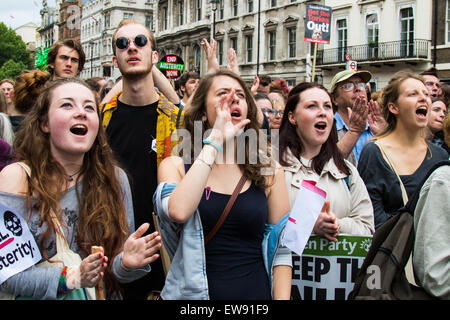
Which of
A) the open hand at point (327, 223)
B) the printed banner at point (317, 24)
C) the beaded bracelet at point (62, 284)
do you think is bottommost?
the beaded bracelet at point (62, 284)

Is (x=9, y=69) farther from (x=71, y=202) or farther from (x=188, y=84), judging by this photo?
(x=71, y=202)

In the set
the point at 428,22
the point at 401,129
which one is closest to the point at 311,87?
the point at 401,129

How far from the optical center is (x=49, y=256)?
93.3 inches

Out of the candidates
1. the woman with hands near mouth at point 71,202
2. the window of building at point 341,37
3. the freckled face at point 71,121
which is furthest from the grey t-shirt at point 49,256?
the window of building at point 341,37

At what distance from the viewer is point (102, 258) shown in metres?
2.19

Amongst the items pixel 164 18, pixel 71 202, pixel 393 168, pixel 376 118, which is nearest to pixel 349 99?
pixel 376 118

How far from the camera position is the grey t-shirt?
224cm

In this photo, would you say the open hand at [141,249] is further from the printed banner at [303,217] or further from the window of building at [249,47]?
the window of building at [249,47]

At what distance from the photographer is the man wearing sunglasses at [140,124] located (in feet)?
11.6

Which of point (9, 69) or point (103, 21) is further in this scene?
point (9, 69)

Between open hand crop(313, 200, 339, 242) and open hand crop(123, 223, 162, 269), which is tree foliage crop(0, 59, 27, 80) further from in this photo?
open hand crop(123, 223, 162, 269)

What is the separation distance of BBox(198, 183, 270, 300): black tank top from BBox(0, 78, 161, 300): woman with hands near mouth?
0.37m

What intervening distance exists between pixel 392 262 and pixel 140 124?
2.14m
